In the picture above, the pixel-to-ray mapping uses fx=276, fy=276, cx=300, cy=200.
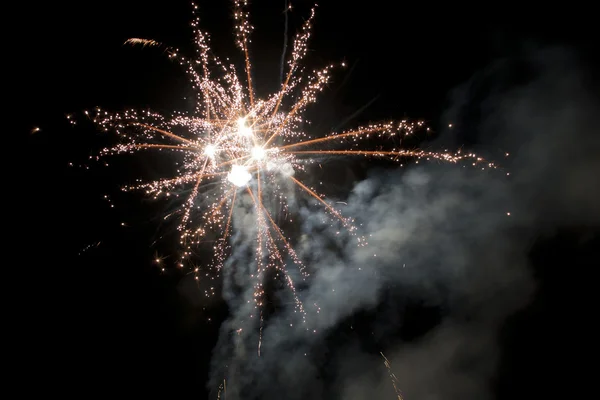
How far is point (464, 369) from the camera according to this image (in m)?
9.88

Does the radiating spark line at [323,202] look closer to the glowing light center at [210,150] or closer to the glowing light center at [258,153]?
the glowing light center at [258,153]

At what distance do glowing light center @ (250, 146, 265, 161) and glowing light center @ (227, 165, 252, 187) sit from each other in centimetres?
42

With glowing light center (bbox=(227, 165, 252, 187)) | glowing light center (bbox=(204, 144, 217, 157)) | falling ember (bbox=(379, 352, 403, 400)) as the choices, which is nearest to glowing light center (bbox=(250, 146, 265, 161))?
glowing light center (bbox=(227, 165, 252, 187))

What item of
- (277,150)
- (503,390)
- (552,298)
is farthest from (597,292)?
(277,150)

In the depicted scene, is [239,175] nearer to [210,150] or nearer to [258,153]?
[258,153]

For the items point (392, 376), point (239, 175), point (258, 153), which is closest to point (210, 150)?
point (239, 175)

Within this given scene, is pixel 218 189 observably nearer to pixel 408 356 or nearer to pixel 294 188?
pixel 294 188

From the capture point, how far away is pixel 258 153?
688 centimetres

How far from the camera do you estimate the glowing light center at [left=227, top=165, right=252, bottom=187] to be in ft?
23.0

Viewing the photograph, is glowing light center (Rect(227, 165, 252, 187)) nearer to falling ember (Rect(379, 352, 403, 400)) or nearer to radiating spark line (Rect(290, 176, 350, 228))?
radiating spark line (Rect(290, 176, 350, 228))

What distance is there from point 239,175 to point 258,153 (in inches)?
30.3

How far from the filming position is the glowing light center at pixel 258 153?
6854 mm

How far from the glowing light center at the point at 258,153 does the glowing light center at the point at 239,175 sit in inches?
16.7

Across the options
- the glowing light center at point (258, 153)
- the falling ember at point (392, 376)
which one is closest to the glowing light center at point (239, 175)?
the glowing light center at point (258, 153)
